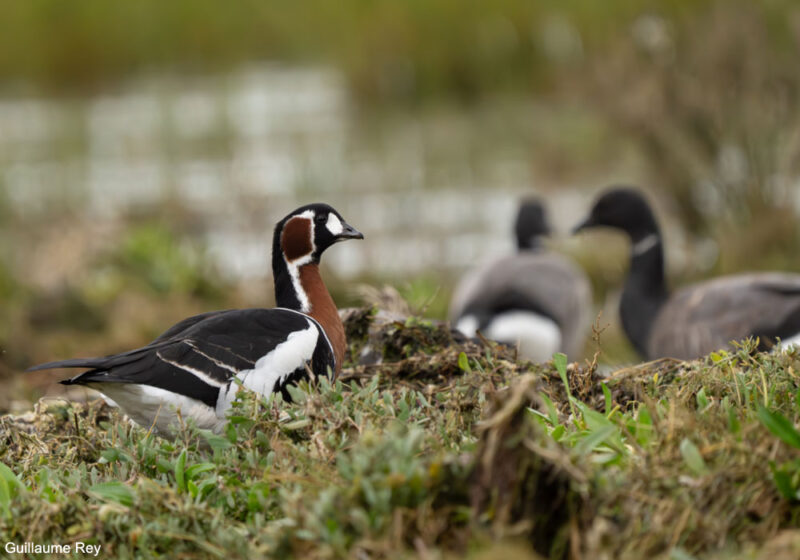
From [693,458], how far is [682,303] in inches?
170

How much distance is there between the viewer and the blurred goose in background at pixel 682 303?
20.0ft

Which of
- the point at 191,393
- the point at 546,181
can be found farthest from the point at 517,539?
the point at 546,181

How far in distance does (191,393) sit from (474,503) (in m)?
1.47

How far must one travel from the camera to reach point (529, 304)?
7.85m

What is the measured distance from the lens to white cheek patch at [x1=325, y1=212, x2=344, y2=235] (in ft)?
14.2

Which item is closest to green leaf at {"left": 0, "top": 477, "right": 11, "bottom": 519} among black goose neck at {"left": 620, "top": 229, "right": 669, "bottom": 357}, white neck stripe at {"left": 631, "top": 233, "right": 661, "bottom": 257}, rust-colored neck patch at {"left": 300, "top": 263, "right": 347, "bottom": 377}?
rust-colored neck patch at {"left": 300, "top": 263, "right": 347, "bottom": 377}

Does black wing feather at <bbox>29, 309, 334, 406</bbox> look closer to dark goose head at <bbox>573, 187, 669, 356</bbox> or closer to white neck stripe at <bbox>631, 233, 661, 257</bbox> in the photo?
dark goose head at <bbox>573, 187, 669, 356</bbox>

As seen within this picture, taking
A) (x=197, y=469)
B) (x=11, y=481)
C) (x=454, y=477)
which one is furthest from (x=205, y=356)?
(x=454, y=477)

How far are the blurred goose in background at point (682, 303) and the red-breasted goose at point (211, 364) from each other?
9.09 ft

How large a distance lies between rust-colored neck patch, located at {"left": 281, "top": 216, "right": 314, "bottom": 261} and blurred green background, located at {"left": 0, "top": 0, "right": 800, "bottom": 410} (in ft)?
1.82

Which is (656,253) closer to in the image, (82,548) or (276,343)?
(276,343)

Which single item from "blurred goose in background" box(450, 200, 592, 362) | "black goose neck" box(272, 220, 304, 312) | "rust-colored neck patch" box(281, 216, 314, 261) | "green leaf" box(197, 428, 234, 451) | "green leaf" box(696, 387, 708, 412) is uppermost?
"rust-colored neck patch" box(281, 216, 314, 261)

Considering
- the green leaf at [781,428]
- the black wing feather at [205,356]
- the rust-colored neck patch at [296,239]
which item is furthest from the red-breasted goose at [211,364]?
the green leaf at [781,428]

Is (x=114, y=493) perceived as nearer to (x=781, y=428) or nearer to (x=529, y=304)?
(x=781, y=428)
